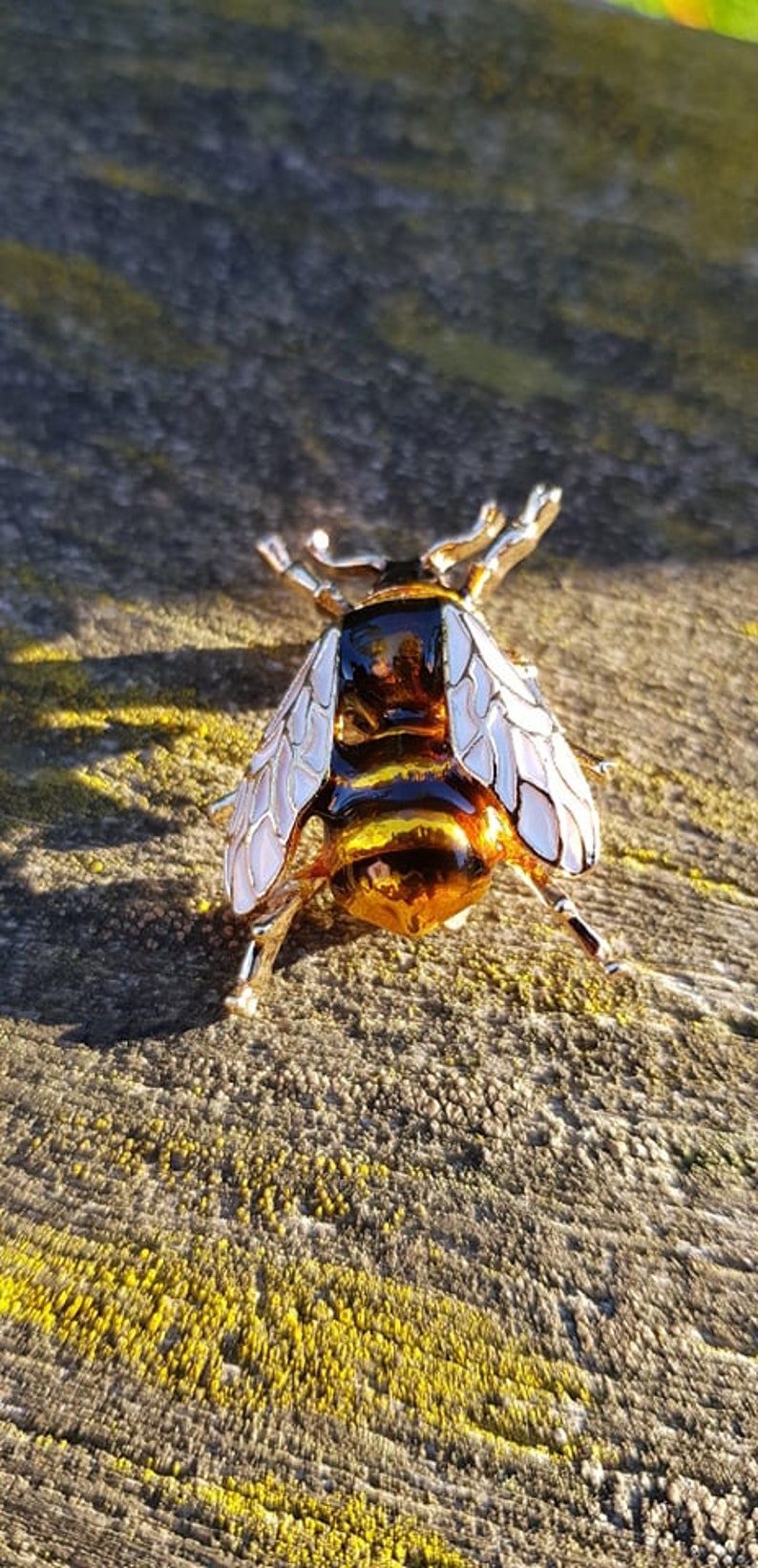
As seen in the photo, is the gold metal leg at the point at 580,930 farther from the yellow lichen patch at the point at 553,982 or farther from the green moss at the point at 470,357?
the green moss at the point at 470,357

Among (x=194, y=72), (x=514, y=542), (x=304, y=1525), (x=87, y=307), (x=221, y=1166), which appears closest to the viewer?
(x=304, y=1525)

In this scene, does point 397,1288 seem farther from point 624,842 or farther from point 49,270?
point 49,270

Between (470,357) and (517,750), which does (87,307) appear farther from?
(517,750)

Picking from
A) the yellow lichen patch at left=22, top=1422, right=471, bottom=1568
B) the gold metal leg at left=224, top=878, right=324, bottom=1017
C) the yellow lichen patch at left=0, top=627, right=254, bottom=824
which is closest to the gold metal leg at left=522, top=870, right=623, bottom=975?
the gold metal leg at left=224, top=878, right=324, bottom=1017

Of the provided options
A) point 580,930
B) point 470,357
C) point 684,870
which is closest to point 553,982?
point 580,930

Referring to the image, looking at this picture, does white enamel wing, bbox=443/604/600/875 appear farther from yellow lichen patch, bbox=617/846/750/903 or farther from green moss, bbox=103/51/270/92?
green moss, bbox=103/51/270/92

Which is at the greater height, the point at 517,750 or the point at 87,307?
the point at 87,307

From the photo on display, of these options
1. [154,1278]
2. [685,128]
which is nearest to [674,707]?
[154,1278]
